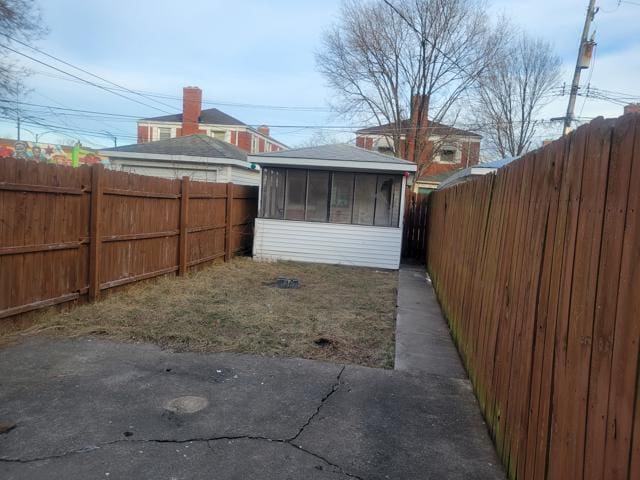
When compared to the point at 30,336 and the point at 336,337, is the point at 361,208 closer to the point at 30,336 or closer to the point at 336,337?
the point at 336,337

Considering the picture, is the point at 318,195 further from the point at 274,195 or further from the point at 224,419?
the point at 224,419

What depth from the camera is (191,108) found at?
34000mm

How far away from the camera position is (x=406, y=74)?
25984 mm

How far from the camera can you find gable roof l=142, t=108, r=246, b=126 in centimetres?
3656

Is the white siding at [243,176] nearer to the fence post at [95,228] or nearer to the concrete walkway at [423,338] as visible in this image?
the concrete walkway at [423,338]

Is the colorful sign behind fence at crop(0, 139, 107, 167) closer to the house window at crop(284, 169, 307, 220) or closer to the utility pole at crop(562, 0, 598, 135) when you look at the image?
Answer: the house window at crop(284, 169, 307, 220)

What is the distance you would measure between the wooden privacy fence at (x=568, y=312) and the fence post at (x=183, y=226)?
6.92 metres

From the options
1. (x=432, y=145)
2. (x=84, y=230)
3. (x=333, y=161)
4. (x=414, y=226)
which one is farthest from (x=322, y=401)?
(x=432, y=145)

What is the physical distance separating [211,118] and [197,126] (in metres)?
2.69

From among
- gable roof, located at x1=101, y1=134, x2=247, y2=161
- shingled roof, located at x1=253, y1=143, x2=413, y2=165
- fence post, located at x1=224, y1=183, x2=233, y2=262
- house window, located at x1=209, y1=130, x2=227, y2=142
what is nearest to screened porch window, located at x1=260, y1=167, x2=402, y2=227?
shingled roof, located at x1=253, y1=143, x2=413, y2=165

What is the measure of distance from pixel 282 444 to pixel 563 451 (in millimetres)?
1880

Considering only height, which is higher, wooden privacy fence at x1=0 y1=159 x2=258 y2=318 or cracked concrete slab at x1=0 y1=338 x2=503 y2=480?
wooden privacy fence at x1=0 y1=159 x2=258 y2=318

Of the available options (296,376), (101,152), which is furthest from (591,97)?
(296,376)

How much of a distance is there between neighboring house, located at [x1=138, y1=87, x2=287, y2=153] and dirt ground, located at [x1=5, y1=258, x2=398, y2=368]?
2624 cm
